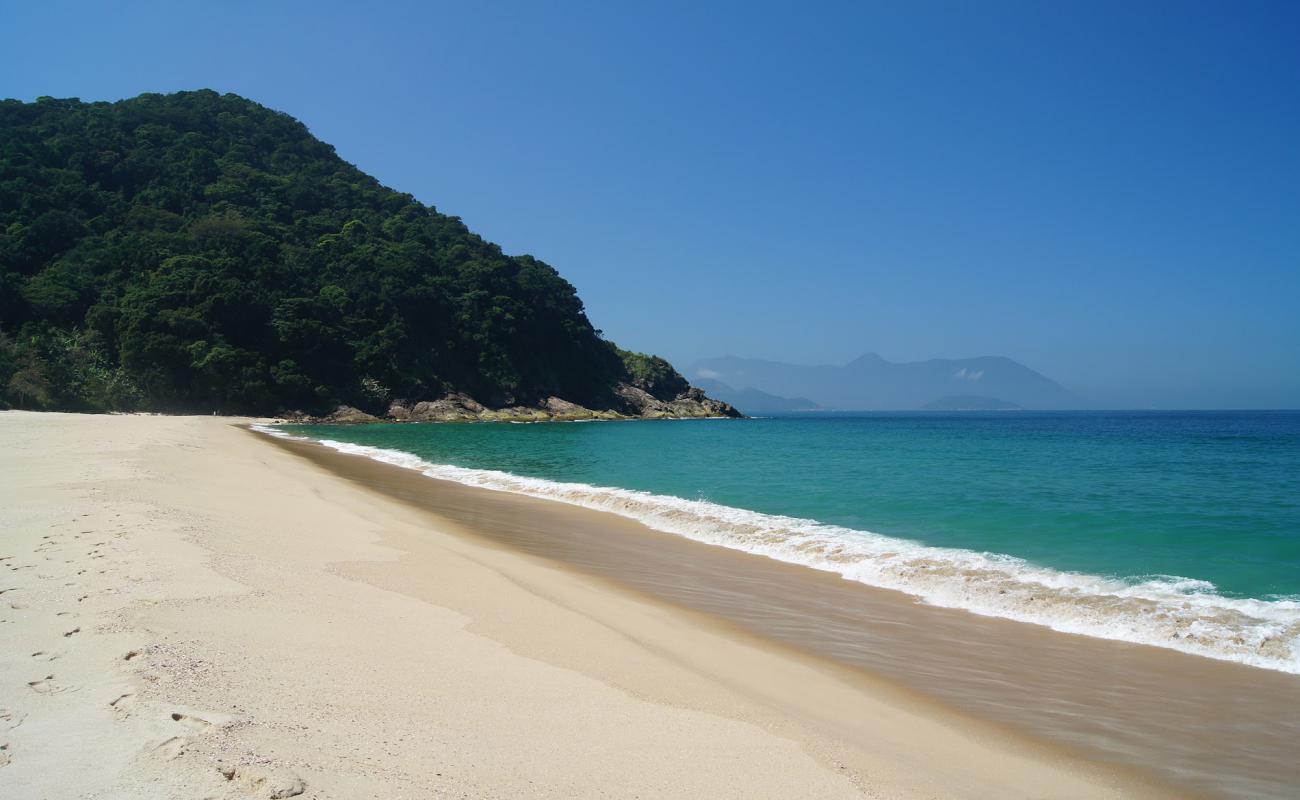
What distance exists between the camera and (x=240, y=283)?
217 feet

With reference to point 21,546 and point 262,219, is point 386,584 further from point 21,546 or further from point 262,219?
point 262,219

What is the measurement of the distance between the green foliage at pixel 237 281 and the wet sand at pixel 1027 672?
5821cm

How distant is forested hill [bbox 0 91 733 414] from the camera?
58406 mm

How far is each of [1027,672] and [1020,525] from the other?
872cm

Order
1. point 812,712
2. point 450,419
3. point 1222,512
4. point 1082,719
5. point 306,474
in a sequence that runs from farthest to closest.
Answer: point 450,419, point 306,474, point 1222,512, point 1082,719, point 812,712

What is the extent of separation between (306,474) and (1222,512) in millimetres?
23800

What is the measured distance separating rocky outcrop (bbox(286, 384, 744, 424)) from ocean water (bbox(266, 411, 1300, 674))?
4530 cm

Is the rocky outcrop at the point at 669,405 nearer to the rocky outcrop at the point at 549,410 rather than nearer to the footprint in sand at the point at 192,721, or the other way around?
the rocky outcrop at the point at 549,410

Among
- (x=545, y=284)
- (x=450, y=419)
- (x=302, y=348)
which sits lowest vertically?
(x=450, y=419)

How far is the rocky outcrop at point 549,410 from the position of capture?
72200mm

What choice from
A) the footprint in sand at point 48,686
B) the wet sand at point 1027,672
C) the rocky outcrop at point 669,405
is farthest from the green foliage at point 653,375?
the footprint in sand at point 48,686

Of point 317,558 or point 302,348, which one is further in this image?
point 302,348

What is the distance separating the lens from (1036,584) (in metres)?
9.20

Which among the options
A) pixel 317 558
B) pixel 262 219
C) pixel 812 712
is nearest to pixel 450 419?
pixel 262 219
